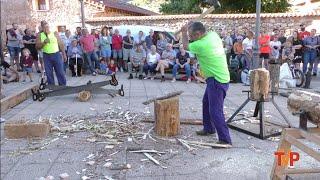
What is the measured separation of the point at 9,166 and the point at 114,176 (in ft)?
4.53

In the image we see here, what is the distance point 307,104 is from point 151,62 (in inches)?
395

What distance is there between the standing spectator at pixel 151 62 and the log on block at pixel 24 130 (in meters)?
8.13

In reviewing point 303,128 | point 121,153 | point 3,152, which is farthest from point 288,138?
point 3,152

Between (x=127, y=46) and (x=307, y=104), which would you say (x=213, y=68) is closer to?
(x=307, y=104)

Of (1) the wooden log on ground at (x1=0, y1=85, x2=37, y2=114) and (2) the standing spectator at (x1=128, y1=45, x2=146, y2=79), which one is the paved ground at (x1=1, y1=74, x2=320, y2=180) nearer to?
(1) the wooden log on ground at (x1=0, y1=85, x2=37, y2=114)

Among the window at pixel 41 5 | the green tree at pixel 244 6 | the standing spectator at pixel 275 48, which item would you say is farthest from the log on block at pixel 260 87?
the window at pixel 41 5

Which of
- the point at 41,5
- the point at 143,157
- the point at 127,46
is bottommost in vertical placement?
the point at 143,157

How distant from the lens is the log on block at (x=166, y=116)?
6.27 meters

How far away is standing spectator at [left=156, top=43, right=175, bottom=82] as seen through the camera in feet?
45.6

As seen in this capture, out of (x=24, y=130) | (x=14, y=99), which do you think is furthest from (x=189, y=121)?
(x=14, y=99)

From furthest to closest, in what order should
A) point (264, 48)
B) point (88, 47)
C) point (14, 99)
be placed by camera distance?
point (88, 47)
point (264, 48)
point (14, 99)

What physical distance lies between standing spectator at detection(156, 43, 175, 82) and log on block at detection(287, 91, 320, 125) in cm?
909

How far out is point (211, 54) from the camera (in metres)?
5.75

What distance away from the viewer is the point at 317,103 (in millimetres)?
4316
